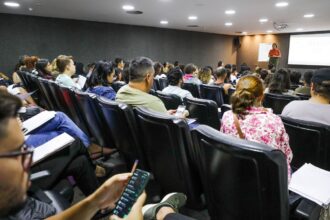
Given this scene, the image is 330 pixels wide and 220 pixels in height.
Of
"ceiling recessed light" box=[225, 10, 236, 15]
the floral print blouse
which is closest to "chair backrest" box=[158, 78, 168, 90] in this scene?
"ceiling recessed light" box=[225, 10, 236, 15]

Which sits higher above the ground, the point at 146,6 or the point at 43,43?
the point at 146,6

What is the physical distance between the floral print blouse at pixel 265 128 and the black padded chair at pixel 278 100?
1745 millimetres

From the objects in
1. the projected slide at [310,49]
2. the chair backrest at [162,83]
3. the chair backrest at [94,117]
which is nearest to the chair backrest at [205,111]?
the chair backrest at [94,117]

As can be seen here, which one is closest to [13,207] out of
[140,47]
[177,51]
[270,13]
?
[270,13]

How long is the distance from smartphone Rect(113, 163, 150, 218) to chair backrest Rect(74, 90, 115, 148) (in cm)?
138

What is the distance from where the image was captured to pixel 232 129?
5.43 feet

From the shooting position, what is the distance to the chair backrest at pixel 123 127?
1884 mm

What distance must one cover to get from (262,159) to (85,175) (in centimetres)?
129

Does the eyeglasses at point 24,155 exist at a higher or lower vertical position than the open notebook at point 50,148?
higher

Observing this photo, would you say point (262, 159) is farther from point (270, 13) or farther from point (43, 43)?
point (43, 43)

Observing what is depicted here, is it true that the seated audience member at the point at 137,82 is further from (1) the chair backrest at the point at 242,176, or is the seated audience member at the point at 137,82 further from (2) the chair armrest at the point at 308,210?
(2) the chair armrest at the point at 308,210

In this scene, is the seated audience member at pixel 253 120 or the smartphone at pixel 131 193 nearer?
the smartphone at pixel 131 193

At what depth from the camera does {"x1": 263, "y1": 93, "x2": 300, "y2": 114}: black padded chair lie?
314 cm

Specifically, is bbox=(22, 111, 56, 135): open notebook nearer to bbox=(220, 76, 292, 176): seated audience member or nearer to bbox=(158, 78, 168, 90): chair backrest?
bbox=(220, 76, 292, 176): seated audience member
